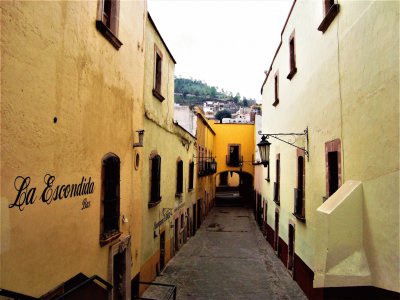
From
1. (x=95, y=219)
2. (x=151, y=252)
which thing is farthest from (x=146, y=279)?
(x=95, y=219)

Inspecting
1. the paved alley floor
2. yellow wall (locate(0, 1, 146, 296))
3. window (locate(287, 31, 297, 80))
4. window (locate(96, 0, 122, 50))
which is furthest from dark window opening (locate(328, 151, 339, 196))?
window (locate(96, 0, 122, 50))

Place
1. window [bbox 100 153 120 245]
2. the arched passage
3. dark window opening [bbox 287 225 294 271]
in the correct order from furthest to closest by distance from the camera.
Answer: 1. the arched passage
2. dark window opening [bbox 287 225 294 271]
3. window [bbox 100 153 120 245]

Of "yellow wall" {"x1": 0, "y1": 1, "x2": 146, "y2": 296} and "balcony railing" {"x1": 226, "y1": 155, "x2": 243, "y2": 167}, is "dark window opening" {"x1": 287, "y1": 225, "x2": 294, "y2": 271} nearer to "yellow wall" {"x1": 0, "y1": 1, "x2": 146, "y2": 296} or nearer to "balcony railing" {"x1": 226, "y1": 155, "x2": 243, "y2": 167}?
"yellow wall" {"x1": 0, "y1": 1, "x2": 146, "y2": 296}

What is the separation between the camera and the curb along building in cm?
494

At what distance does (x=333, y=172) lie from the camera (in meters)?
7.96

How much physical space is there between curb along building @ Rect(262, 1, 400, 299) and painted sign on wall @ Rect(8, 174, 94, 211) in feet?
14.7

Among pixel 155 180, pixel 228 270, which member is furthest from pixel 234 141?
pixel 155 180

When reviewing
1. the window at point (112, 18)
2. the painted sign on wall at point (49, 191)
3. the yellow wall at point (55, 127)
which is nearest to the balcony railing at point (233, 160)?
the yellow wall at point (55, 127)

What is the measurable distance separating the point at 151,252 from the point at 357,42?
880 centimetres

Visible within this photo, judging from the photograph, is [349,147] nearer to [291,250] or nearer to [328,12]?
[328,12]

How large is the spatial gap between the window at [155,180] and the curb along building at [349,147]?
4.77m

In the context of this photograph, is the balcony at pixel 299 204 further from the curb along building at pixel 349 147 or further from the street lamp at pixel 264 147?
the street lamp at pixel 264 147

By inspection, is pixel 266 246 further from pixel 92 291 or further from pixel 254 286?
pixel 92 291

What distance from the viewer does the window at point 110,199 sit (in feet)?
23.9
